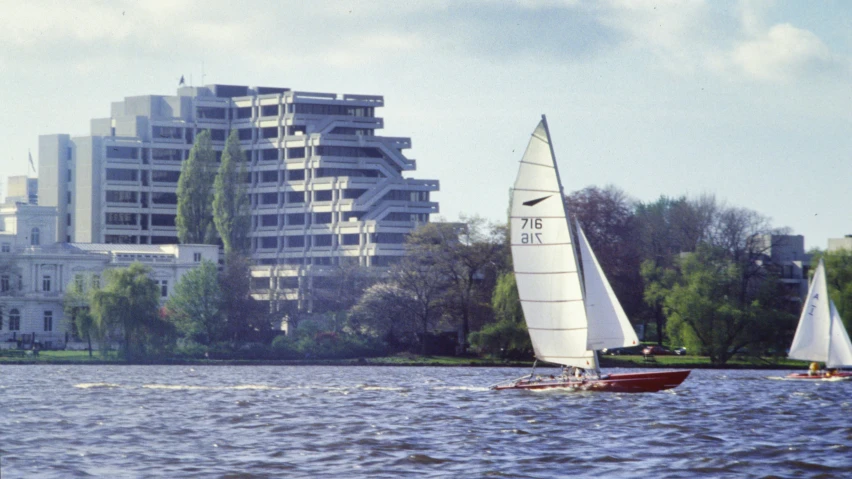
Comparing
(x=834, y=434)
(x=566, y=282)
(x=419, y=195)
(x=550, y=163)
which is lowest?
(x=834, y=434)

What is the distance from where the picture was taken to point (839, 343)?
90188mm

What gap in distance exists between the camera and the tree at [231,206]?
570 feet

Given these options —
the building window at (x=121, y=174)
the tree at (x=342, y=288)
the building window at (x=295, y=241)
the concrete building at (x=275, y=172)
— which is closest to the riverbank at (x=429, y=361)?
the tree at (x=342, y=288)

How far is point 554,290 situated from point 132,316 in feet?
208

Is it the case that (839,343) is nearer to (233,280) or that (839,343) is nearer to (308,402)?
(308,402)

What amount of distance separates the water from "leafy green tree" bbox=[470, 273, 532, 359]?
131ft

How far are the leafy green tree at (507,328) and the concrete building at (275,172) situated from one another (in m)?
65.8

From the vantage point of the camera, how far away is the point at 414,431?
156ft

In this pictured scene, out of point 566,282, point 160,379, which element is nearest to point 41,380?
point 160,379

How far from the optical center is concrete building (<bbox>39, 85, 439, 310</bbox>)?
616 feet

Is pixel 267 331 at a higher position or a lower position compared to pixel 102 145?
lower

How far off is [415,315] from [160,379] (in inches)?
1936

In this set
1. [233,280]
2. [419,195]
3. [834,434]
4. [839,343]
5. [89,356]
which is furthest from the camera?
[419,195]

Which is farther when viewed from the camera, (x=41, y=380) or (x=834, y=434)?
(x=41, y=380)
